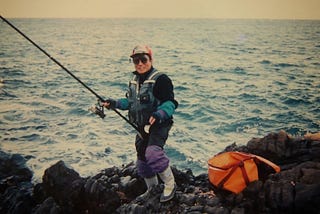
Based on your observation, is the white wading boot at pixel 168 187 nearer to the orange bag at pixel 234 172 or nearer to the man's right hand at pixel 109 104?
the orange bag at pixel 234 172

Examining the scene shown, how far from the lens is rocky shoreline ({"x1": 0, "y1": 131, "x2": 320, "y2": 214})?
3.95 m

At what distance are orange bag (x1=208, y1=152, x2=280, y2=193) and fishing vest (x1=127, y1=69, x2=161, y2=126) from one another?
Result: 53.5 inches

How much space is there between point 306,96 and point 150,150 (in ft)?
47.5

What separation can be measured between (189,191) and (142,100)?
207cm

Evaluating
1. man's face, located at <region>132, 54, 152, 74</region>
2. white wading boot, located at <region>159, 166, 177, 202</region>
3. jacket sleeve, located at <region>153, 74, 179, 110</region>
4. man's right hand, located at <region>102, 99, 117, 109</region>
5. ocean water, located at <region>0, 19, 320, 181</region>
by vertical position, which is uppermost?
man's face, located at <region>132, 54, 152, 74</region>

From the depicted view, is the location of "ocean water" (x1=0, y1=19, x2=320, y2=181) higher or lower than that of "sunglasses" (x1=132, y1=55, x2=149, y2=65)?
lower

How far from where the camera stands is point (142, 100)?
169 inches

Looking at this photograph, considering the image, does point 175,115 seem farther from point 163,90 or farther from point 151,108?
point 163,90

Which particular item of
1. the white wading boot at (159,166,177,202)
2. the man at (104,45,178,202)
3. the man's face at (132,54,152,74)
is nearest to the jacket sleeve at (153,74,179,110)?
the man at (104,45,178,202)

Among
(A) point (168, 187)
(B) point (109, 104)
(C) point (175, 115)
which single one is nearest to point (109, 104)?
(B) point (109, 104)

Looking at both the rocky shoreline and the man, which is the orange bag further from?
the man

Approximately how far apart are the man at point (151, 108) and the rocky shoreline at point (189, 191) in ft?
2.16

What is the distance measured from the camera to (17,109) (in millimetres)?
13445

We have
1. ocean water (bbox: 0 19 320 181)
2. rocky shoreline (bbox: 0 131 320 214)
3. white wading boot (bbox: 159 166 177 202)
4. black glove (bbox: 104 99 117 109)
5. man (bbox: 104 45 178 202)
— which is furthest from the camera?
ocean water (bbox: 0 19 320 181)
